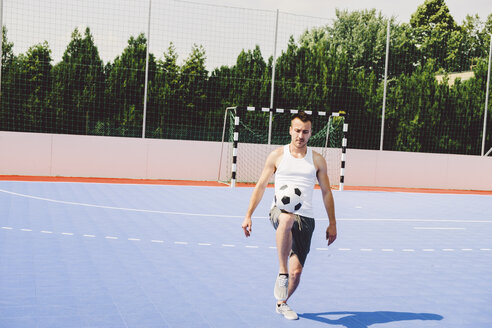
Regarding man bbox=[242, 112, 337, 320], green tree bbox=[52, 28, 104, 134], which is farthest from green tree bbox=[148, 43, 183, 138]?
man bbox=[242, 112, 337, 320]

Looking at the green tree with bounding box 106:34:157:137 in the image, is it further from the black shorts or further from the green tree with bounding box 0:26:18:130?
the black shorts

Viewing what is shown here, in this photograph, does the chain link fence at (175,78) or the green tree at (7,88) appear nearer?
the green tree at (7,88)

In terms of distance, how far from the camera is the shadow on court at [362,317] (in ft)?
14.3

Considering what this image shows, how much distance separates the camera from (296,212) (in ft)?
14.1

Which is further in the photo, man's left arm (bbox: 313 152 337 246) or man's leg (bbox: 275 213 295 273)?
man's left arm (bbox: 313 152 337 246)

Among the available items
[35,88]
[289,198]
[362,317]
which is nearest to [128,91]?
[35,88]

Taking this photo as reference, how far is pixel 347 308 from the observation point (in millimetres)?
4762

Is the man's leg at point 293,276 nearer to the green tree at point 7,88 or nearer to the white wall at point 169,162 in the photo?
the white wall at point 169,162

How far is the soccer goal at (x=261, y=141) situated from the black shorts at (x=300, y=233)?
1283 centimetres

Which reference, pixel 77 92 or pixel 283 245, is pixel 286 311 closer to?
pixel 283 245

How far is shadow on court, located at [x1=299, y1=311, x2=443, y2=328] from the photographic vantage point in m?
4.34

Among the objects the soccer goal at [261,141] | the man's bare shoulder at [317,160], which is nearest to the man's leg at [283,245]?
the man's bare shoulder at [317,160]

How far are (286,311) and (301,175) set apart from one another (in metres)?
1.06

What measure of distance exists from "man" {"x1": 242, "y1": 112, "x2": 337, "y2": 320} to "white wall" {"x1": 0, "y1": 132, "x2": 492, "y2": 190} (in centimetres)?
1342
